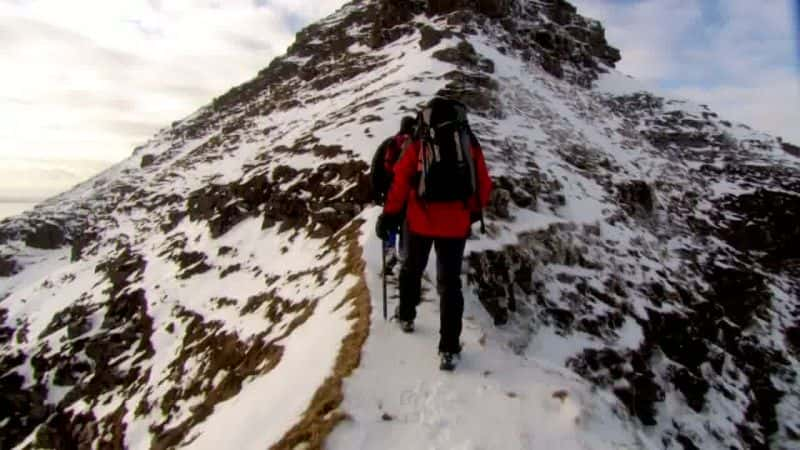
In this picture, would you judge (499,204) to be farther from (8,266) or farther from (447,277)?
(8,266)

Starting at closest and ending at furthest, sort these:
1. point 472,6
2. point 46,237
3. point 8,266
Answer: point 472,6, point 8,266, point 46,237

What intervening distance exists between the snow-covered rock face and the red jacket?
5.13 ft

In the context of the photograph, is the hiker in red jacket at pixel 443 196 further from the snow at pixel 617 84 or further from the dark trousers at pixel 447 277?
→ the snow at pixel 617 84

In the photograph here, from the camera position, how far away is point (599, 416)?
18.1ft

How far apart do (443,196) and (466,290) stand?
3501mm

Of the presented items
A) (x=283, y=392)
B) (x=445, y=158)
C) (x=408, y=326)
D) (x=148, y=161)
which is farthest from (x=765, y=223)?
(x=148, y=161)

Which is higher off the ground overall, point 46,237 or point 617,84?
point 617,84

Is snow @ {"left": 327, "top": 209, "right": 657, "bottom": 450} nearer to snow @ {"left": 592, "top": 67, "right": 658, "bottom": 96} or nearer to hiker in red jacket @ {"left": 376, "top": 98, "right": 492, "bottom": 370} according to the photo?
hiker in red jacket @ {"left": 376, "top": 98, "right": 492, "bottom": 370}

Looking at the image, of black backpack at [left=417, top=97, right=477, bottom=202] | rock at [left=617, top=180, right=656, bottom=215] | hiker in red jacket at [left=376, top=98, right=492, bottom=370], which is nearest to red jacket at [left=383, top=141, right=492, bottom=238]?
hiker in red jacket at [left=376, top=98, right=492, bottom=370]

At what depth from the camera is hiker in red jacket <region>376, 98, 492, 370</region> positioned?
18.4ft

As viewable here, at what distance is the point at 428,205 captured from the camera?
18.8ft

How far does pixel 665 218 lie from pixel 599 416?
51.6ft

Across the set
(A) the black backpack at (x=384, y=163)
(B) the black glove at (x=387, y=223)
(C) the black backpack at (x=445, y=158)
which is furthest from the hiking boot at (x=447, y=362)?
(A) the black backpack at (x=384, y=163)

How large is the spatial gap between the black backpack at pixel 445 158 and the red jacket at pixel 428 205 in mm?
116
